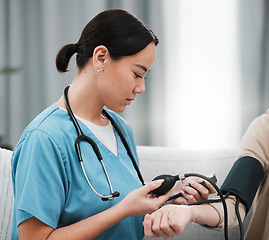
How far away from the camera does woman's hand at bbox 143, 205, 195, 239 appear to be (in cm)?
90

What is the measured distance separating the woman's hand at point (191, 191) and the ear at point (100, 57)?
1.38ft

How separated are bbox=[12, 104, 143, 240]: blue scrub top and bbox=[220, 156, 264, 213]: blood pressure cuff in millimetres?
304

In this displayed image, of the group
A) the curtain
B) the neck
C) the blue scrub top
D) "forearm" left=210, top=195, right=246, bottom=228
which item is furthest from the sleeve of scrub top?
the curtain

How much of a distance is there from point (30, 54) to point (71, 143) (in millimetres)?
1786

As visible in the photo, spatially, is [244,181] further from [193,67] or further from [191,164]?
[193,67]

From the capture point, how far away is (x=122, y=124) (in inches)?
51.2

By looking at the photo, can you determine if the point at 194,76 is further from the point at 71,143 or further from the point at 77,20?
the point at 71,143

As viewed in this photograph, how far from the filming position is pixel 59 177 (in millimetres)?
929

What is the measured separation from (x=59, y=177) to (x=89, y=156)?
0.12 metres

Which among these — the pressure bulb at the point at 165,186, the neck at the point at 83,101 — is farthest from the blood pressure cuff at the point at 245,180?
the neck at the point at 83,101

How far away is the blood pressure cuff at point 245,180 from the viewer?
1.10 m

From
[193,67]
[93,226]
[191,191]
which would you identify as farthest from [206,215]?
[193,67]

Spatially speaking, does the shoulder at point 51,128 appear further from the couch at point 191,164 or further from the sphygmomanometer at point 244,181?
the couch at point 191,164

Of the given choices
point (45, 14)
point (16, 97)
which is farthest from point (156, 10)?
point (16, 97)
